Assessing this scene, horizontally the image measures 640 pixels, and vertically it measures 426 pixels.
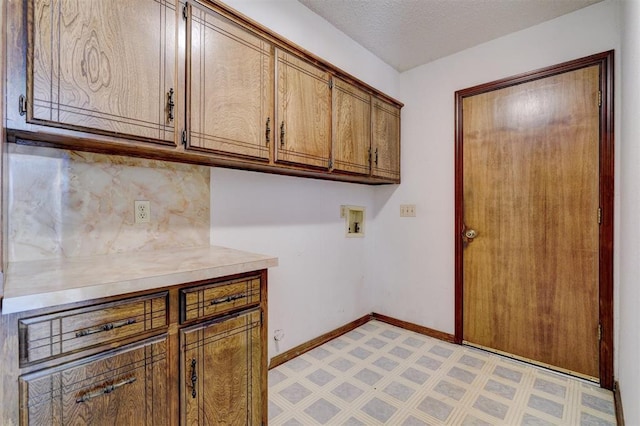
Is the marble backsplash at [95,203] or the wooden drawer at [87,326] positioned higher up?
the marble backsplash at [95,203]

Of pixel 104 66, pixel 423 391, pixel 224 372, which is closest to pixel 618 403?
pixel 423 391

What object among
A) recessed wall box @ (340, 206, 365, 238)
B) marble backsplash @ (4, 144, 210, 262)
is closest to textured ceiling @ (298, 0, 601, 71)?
recessed wall box @ (340, 206, 365, 238)

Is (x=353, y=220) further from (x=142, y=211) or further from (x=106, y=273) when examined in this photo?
(x=106, y=273)

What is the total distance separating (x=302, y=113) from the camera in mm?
1808

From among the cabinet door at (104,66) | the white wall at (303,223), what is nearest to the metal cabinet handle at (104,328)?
the cabinet door at (104,66)

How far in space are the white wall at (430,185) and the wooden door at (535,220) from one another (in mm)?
151

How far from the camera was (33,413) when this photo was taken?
795 mm

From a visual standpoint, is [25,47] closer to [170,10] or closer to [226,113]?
[170,10]

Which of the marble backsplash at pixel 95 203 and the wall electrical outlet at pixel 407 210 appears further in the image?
the wall electrical outlet at pixel 407 210

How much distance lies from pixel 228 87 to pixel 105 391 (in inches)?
50.9

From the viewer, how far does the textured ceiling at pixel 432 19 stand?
1.94 metres

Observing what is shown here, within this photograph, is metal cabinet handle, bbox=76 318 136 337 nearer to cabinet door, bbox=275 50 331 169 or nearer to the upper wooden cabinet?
the upper wooden cabinet

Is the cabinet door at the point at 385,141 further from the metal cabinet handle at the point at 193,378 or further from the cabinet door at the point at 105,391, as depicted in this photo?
the cabinet door at the point at 105,391

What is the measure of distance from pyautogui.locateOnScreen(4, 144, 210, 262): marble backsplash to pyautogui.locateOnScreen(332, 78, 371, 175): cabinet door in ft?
3.03
